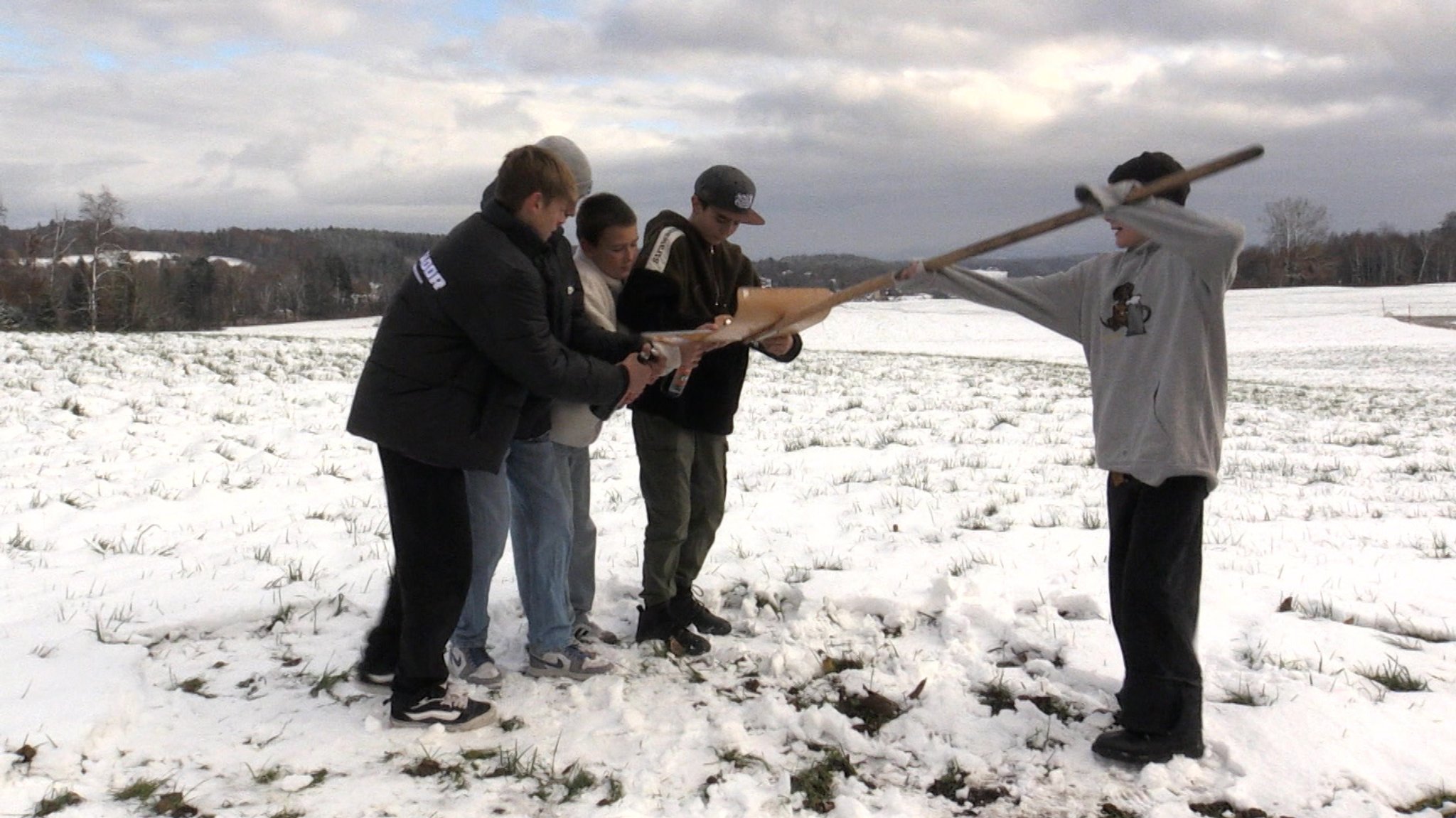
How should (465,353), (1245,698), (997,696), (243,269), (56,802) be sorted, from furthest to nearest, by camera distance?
1. (243,269)
2. (997,696)
3. (1245,698)
4. (465,353)
5. (56,802)

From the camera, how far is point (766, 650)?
411 centimetres

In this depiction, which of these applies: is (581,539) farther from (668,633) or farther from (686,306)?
(686,306)

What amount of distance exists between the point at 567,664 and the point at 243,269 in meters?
98.9

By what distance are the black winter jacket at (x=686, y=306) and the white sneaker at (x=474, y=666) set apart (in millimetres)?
1201

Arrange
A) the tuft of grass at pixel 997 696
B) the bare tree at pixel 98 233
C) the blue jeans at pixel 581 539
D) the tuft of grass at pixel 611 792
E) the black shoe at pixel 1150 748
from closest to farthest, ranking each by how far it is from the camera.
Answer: the tuft of grass at pixel 611 792, the black shoe at pixel 1150 748, the tuft of grass at pixel 997 696, the blue jeans at pixel 581 539, the bare tree at pixel 98 233

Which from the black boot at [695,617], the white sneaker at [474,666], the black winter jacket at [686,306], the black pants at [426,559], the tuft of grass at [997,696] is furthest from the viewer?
the black boot at [695,617]

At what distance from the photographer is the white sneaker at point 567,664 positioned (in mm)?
3844

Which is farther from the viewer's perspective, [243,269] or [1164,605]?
[243,269]

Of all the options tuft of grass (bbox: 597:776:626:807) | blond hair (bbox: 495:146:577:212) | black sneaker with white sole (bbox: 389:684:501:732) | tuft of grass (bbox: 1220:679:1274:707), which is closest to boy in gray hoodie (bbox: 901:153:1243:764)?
tuft of grass (bbox: 1220:679:1274:707)

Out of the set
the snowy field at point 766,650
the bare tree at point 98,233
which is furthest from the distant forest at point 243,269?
the snowy field at point 766,650

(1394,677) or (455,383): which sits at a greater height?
(455,383)

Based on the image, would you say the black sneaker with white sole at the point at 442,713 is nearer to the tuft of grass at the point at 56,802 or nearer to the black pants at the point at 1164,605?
the tuft of grass at the point at 56,802

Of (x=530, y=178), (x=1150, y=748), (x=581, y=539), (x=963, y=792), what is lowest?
(x=963, y=792)

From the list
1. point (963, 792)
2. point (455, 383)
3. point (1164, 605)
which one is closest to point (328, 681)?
point (455, 383)
